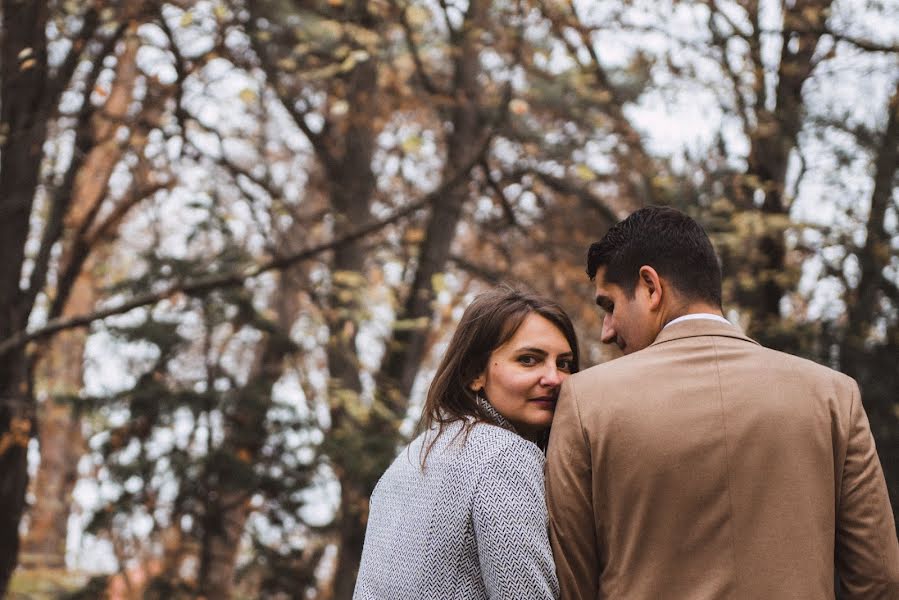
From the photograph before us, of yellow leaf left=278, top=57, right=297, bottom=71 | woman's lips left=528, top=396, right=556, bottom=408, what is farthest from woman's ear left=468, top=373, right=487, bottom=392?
yellow leaf left=278, top=57, right=297, bottom=71

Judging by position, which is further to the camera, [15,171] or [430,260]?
[430,260]

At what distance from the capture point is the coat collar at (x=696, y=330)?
8.65 ft

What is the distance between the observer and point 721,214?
27.4 feet

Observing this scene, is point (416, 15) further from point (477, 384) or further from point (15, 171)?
point (477, 384)

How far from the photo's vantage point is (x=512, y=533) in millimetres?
2459

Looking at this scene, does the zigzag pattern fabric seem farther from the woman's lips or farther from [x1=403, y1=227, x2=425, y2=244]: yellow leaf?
[x1=403, y1=227, x2=425, y2=244]: yellow leaf

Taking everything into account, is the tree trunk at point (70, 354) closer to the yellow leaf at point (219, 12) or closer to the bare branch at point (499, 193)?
the yellow leaf at point (219, 12)

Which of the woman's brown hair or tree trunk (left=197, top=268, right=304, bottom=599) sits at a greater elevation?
the woman's brown hair

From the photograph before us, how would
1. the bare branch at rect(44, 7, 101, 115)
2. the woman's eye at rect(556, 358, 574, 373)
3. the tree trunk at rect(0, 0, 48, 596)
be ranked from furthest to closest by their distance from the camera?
1. the bare branch at rect(44, 7, 101, 115)
2. the tree trunk at rect(0, 0, 48, 596)
3. the woman's eye at rect(556, 358, 574, 373)

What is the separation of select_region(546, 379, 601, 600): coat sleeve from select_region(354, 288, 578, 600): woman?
4 centimetres

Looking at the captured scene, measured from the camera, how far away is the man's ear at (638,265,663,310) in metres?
2.72

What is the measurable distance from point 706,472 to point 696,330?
0.39 metres

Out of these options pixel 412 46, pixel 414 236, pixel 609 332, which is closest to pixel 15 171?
pixel 412 46

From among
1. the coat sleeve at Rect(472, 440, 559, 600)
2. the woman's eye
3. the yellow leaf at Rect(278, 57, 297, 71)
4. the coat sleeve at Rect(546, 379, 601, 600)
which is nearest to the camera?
the coat sleeve at Rect(472, 440, 559, 600)
